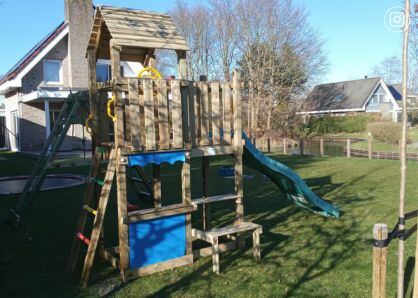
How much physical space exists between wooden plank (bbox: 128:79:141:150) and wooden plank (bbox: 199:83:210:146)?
1187 millimetres

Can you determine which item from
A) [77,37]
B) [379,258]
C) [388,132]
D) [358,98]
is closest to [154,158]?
[379,258]

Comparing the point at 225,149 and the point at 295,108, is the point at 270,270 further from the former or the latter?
the point at 295,108

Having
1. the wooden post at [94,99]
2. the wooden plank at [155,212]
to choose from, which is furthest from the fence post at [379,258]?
the wooden post at [94,99]

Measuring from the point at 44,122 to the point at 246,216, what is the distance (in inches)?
806

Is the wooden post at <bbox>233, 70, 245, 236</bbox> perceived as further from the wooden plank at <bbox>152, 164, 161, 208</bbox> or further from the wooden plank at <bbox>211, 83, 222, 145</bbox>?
the wooden plank at <bbox>152, 164, 161, 208</bbox>

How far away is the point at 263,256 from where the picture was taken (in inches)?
263

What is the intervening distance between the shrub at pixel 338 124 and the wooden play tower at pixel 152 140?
115 ft

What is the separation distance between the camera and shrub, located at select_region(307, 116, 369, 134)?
4122 cm

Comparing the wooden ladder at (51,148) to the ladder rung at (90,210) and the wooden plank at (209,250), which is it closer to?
the ladder rung at (90,210)

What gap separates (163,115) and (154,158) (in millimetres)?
633

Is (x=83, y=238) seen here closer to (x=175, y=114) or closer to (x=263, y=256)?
(x=175, y=114)

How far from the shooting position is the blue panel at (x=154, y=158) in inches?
235

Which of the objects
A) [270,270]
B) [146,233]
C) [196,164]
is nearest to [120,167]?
[146,233]

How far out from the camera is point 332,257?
21.3 ft
